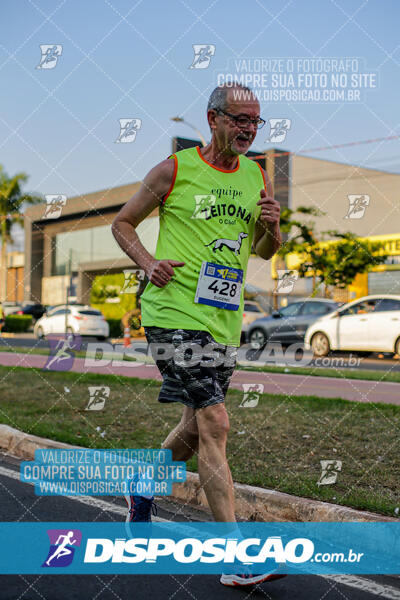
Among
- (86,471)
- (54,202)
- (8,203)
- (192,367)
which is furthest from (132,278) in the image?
(8,203)

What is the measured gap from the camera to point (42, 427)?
20.9 feet

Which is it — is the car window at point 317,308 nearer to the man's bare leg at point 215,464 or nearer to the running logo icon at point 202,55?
the running logo icon at point 202,55

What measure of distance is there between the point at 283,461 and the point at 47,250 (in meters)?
54.2

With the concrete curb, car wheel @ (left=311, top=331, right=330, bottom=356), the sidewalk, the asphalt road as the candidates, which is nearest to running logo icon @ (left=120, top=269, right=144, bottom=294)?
the concrete curb

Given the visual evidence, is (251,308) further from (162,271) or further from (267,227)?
(162,271)

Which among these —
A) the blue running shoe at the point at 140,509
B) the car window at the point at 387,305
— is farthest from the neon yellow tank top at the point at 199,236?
the car window at the point at 387,305

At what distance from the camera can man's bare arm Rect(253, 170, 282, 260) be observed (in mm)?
3172

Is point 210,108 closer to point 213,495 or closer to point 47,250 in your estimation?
point 213,495

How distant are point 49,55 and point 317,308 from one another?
46.7ft

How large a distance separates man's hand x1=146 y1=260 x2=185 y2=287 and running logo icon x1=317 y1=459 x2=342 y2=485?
6.27 ft

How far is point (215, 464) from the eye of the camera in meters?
2.98

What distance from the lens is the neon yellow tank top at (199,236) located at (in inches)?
124

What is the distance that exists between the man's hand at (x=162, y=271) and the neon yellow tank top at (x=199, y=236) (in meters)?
0.08

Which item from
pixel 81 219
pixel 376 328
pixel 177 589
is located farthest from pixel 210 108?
pixel 81 219
